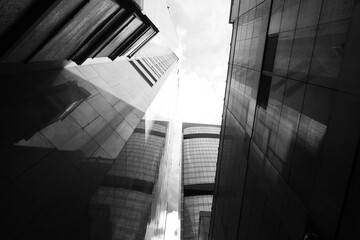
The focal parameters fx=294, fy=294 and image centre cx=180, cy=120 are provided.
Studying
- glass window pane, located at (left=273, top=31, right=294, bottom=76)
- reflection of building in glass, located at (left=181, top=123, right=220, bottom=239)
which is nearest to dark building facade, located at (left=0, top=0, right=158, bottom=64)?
glass window pane, located at (left=273, top=31, right=294, bottom=76)

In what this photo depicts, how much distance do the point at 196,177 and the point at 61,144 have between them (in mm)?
83698

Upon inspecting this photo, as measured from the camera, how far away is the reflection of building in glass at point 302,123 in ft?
26.1

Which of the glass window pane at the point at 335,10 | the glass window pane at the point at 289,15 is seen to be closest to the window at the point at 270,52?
the glass window pane at the point at 289,15

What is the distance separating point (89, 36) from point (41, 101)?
5576mm

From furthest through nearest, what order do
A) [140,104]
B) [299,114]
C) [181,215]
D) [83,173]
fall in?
[181,215]
[140,104]
[299,114]
[83,173]

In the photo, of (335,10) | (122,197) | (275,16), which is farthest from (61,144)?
(275,16)

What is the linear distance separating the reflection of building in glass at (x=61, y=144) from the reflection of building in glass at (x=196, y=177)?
146 ft

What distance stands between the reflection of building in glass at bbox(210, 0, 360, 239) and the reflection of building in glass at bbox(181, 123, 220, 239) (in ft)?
134

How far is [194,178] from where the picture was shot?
9131cm

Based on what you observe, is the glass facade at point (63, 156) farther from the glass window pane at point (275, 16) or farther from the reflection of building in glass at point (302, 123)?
the glass window pane at point (275, 16)

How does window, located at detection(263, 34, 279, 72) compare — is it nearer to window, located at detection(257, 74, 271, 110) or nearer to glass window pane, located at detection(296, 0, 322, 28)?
window, located at detection(257, 74, 271, 110)

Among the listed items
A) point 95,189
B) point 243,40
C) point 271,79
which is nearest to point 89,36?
point 95,189

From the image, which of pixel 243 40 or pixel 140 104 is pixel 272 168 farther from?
pixel 243 40

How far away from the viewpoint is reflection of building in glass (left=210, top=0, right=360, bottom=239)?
7953 mm
